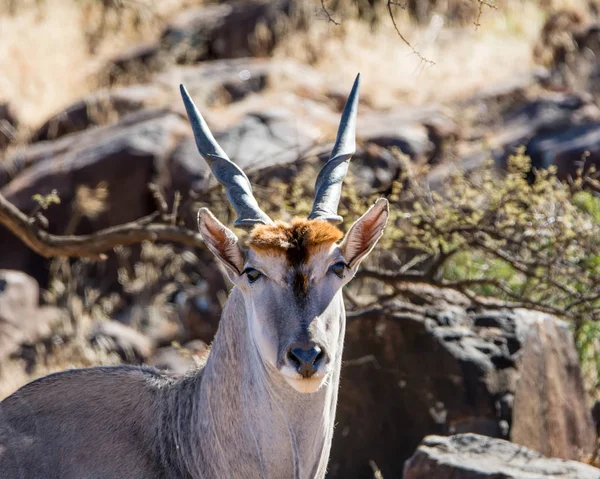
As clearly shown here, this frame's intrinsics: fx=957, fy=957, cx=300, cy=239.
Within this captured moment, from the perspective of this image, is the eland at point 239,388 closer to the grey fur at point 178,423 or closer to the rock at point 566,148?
the grey fur at point 178,423

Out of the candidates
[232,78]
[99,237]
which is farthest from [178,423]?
[232,78]

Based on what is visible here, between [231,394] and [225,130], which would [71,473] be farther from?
[225,130]

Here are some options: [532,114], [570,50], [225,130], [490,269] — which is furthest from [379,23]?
[490,269]

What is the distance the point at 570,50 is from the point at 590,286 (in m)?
12.5

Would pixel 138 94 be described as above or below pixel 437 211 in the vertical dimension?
above

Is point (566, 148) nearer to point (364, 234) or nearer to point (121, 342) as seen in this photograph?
point (121, 342)

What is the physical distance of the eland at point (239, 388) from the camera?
16.9ft

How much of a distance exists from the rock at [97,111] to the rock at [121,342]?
647cm

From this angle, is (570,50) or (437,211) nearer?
(437,211)

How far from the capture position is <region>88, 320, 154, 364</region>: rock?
12914 mm

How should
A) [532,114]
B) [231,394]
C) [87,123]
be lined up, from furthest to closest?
[87,123] → [532,114] → [231,394]

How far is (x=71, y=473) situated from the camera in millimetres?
Answer: 5645

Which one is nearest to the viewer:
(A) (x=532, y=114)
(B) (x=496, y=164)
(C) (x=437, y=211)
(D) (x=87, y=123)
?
(C) (x=437, y=211)

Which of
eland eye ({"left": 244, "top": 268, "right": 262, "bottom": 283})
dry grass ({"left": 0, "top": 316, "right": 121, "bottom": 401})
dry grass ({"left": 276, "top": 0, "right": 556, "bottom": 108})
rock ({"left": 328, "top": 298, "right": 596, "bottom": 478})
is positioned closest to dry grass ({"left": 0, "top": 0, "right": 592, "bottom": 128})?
dry grass ({"left": 276, "top": 0, "right": 556, "bottom": 108})
